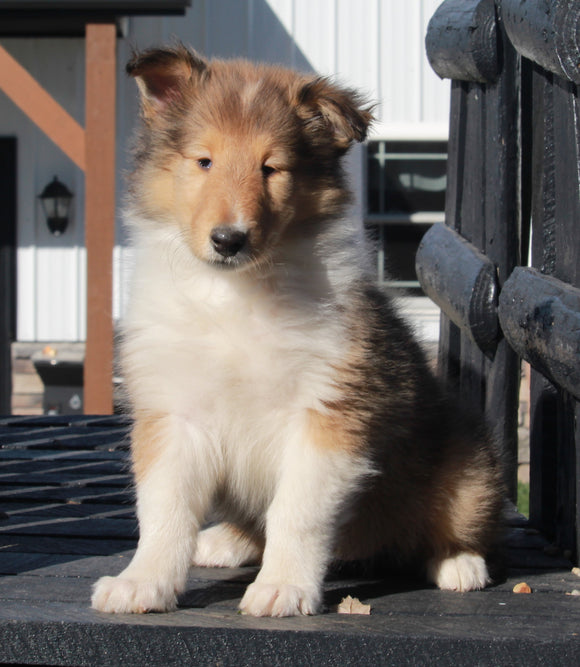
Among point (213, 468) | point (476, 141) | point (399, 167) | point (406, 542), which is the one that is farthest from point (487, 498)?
point (399, 167)

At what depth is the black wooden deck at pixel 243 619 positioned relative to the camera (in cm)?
229

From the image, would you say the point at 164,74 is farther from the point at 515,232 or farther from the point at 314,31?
the point at 314,31

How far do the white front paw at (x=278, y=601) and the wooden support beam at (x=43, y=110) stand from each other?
6499mm

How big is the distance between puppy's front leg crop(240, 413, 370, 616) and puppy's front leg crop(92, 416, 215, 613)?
Answer: 0.21m

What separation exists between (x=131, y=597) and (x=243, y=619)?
0.29m

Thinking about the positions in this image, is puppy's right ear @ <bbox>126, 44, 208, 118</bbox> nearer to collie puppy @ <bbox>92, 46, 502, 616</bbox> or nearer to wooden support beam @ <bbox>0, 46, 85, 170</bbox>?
collie puppy @ <bbox>92, 46, 502, 616</bbox>

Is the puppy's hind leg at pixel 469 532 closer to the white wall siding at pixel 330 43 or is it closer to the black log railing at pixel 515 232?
the black log railing at pixel 515 232

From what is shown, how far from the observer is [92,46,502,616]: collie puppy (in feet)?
8.54

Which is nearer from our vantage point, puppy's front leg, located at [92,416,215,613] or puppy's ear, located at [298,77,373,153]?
puppy's front leg, located at [92,416,215,613]

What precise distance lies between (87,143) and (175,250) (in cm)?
591

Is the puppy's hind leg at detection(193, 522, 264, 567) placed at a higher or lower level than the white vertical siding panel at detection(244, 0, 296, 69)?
lower

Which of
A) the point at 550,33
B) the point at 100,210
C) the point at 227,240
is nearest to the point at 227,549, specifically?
the point at 227,240

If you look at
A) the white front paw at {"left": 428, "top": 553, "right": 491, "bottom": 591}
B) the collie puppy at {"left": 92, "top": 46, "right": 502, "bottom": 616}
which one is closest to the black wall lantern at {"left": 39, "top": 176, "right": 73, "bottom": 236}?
the collie puppy at {"left": 92, "top": 46, "right": 502, "bottom": 616}

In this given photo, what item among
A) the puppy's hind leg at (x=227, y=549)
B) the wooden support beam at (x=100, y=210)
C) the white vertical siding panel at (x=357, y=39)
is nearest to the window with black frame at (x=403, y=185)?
the white vertical siding panel at (x=357, y=39)
